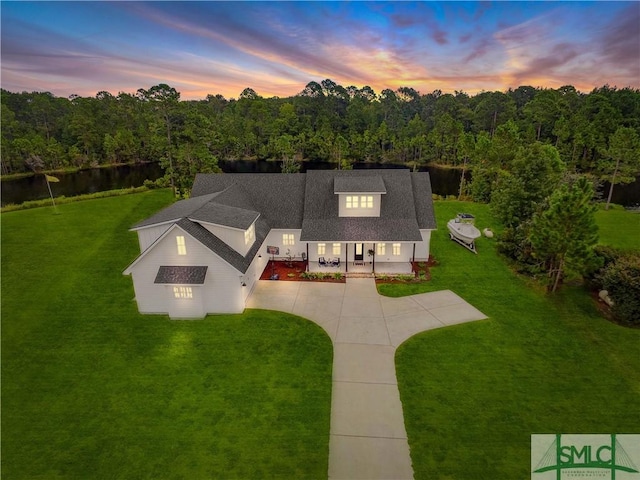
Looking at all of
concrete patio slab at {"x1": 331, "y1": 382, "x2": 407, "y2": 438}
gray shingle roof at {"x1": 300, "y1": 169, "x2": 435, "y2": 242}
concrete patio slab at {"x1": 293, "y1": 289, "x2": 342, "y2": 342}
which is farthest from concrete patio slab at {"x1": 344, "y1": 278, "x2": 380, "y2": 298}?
concrete patio slab at {"x1": 331, "y1": 382, "x2": 407, "y2": 438}

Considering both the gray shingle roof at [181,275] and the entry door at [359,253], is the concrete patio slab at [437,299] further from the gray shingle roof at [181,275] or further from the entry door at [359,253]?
the gray shingle roof at [181,275]

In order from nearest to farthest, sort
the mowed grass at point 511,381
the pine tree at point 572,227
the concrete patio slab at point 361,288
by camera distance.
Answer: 1. the mowed grass at point 511,381
2. the pine tree at point 572,227
3. the concrete patio slab at point 361,288

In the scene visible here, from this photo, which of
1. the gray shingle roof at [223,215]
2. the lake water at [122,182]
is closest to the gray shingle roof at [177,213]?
the gray shingle roof at [223,215]

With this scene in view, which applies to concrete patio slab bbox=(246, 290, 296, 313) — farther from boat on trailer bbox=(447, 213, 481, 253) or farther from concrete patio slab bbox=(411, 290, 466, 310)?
boat on trailer bbox=(447, 213, 481, 253)

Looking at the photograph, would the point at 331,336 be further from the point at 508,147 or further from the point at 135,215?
the point at 508,147

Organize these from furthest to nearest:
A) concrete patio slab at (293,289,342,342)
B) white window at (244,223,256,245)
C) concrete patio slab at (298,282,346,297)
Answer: concrete patio slab at (298,282,346,297)
white window at (244,223,256,245)
concrete patio slab at (293,289,342,342)

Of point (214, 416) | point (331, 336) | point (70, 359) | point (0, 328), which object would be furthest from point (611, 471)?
point (0, 328)

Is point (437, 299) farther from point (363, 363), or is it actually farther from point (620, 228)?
point (620, 228)

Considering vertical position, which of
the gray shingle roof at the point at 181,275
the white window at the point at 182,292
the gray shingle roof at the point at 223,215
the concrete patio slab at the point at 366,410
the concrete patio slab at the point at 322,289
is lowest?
the concrete patio slab at the point at 366,410
